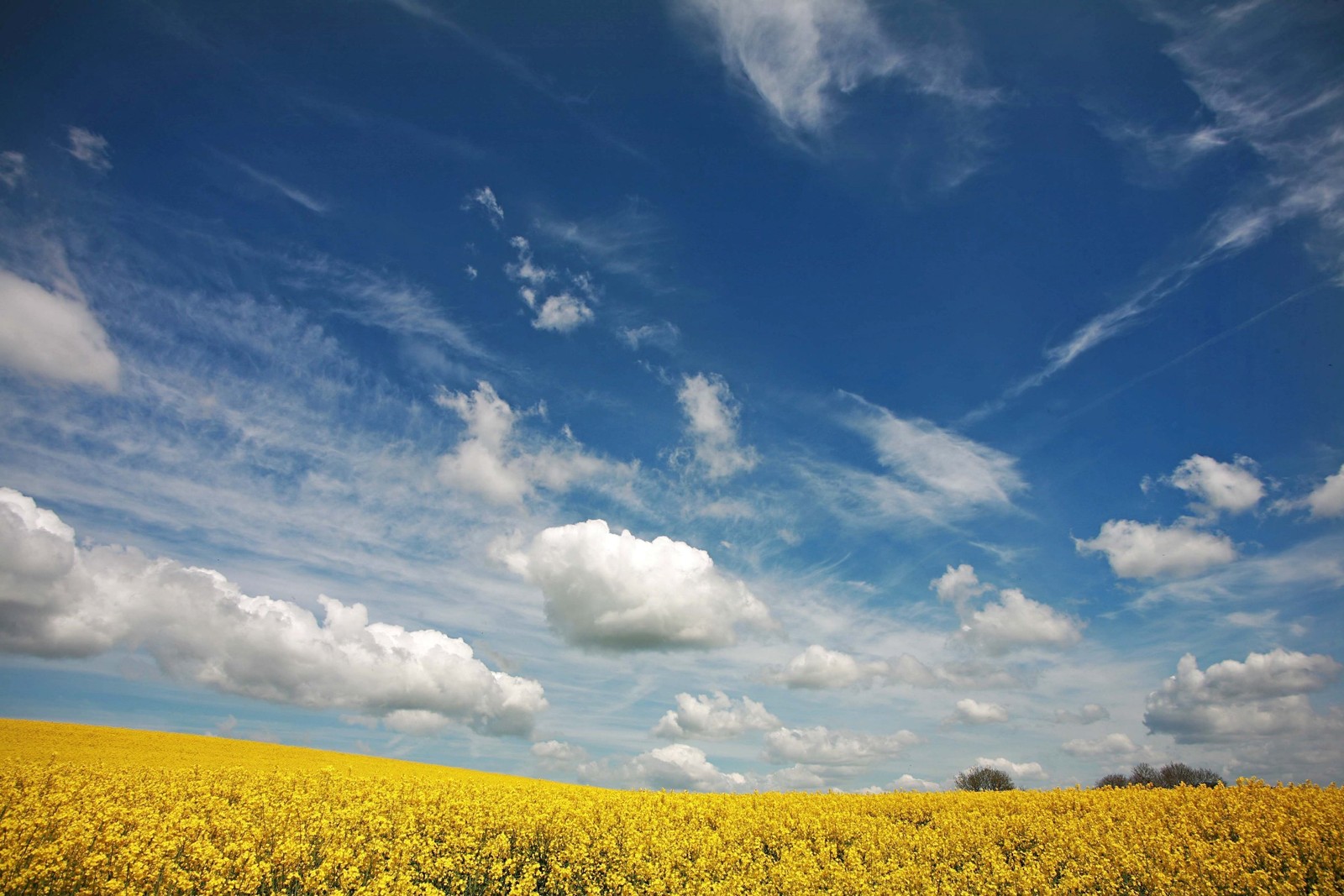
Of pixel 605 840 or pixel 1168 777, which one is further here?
pixel 1168 777

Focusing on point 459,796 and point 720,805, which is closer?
point 459,796

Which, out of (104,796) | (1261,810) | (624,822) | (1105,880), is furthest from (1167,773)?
(104,796)

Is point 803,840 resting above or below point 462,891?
above

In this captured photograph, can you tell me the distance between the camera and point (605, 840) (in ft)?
51.5

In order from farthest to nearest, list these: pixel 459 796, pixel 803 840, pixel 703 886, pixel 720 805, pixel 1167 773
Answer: pixel 1167 773, pixel 720 805, pixel 459 796, pixel 803 840, pixel 703 886

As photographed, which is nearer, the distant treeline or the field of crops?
the field of crops

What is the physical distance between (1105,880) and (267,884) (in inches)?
714

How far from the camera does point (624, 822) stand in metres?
17.2

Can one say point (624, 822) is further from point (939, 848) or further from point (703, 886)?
point (939, 848)

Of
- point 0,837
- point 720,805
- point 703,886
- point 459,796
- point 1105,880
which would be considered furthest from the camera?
point 720,805

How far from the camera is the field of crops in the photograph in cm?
1220

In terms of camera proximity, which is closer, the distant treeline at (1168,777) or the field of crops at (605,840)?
the field of crops at (605,840)

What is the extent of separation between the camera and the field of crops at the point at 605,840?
480 inches

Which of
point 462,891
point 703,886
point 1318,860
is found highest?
point 1318,860
